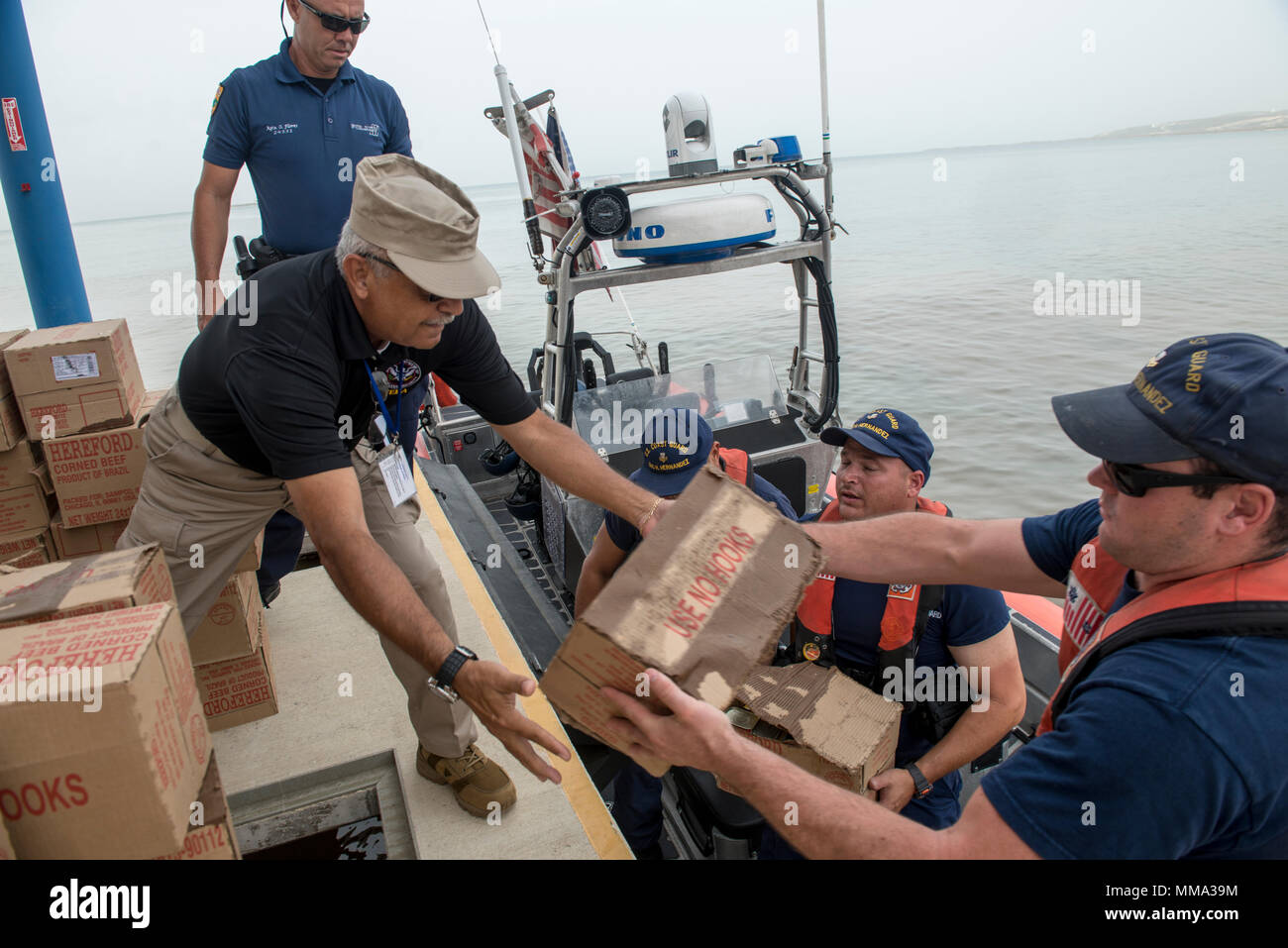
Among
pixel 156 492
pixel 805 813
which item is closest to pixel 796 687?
pixel 805 813

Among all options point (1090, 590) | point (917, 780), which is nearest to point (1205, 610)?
point (1090, 590)

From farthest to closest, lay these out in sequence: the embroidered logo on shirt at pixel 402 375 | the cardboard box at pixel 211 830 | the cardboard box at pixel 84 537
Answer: the cardboard box at pixel 84 537 → the embroidered logo on shirt at pixel 402 375 → the cardboard box at pixel 211 830

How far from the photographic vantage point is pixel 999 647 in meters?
2.55

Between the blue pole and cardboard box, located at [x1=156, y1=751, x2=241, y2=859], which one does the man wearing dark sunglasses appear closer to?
Result: cardboard box, located at [x1=156, y1=751, x2=241, y2=859]

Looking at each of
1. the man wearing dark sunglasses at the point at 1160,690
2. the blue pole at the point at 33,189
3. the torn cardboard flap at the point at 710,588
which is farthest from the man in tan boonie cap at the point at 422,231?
the blue pole at the point at 33,189

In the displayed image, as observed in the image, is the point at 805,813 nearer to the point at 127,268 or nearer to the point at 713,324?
the point at 713,324

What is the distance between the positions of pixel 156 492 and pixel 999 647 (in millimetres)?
2502

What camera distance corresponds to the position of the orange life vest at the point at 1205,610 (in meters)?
1.21

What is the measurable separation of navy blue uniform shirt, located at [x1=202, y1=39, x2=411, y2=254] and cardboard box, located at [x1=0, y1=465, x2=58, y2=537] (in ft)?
3.92

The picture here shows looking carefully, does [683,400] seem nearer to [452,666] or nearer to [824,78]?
[824,78]

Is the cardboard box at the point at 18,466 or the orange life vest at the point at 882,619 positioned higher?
the cardboard box at the point at 18,466

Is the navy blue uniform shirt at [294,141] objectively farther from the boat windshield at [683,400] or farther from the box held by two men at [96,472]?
the boat windshield at [683,400]

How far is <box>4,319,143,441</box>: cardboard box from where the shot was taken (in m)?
2.87
